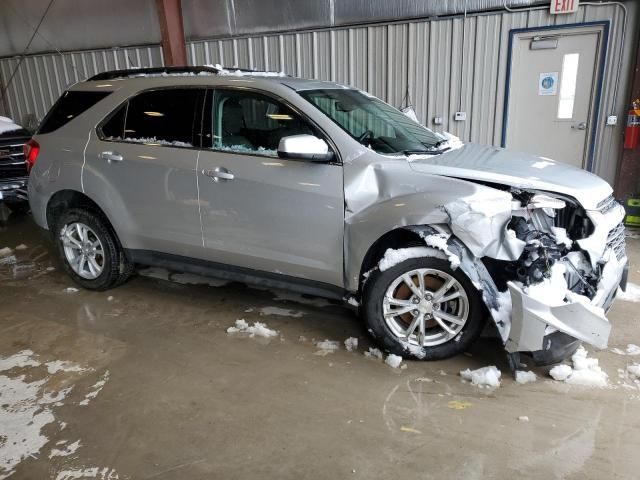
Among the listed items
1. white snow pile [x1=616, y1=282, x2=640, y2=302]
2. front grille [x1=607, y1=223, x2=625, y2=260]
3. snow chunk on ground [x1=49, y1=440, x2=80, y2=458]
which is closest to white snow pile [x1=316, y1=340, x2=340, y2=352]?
snow chunk on ground [x1=49, y1=440, x2=80, y2=458]

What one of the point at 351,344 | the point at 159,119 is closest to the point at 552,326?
the point at 351,344

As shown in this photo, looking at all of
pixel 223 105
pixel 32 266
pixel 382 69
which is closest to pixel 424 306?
pixel 223 105

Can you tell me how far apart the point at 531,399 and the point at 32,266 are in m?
4.92

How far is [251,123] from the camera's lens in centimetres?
359

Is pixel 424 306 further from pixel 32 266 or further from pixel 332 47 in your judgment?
pixel 332 47

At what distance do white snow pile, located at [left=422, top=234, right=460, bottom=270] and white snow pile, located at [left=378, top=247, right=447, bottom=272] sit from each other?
0.04 metres

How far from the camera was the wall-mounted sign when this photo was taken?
22.2 feet

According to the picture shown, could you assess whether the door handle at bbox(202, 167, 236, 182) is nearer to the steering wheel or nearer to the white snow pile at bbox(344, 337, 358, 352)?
the steering wheel

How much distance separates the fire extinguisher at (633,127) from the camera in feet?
20.5

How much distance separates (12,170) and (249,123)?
16.0 ft

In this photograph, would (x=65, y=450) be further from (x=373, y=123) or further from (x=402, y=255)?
(x=373, y=123)

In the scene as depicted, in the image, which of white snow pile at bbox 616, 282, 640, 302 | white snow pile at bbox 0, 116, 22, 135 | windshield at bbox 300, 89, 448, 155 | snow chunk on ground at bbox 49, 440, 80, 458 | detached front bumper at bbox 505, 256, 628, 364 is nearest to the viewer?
snow chunk on ground at bbox 49, 440, 80, 458

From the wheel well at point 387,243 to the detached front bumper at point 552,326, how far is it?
0.64 metres

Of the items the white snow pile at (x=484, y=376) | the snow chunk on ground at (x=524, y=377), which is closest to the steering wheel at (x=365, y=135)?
the white snow pile at (x=484, y=376)
